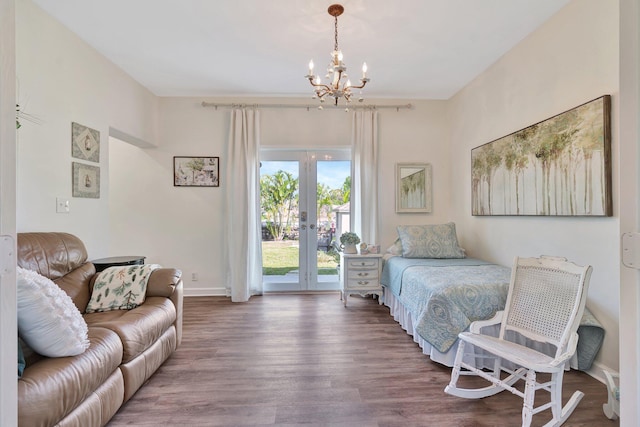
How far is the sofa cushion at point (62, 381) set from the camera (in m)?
1.19

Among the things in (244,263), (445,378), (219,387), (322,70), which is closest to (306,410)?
(219,387)

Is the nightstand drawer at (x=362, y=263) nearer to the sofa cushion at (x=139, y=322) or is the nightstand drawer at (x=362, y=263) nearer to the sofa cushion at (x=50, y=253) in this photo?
the sofa cushion at (x=139, y=322)

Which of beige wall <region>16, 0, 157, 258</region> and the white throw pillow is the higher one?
beige wall <region>16, 0, 157, 258</region>

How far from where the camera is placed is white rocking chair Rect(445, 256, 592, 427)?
5.06ft

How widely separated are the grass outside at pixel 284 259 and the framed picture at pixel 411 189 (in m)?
1.33

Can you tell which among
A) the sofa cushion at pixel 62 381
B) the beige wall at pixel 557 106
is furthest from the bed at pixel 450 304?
the sofa cushion at pixel 62 381

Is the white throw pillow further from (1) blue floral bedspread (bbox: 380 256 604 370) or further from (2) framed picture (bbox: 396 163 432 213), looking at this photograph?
(2) framed picture (bbox: 396 163 432 213)

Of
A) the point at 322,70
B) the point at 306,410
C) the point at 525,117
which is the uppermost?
the point at 322,70

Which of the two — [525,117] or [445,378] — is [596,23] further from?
[445,378]

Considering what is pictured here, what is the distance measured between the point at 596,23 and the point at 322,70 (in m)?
2.33

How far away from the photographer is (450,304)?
2.19 meters

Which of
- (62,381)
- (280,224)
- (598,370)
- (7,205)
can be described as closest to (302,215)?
(280,224)

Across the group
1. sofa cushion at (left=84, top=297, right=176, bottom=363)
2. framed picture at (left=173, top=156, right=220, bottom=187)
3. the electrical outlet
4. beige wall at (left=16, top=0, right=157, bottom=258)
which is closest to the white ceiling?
beige wall at (left=16, top=0, right=157, bottom=258)

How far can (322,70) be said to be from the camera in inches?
132
